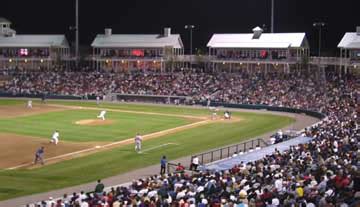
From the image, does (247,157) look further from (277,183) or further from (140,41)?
(140,41)

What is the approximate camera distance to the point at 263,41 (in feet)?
297

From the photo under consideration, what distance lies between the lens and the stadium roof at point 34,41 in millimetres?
106312

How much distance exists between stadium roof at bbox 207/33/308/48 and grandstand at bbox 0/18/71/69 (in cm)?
3081

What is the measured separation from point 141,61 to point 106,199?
265 ft

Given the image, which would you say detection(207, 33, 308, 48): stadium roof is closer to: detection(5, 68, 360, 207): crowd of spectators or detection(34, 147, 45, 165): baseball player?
detection(5, 68, 360, 207): crowd of spectators

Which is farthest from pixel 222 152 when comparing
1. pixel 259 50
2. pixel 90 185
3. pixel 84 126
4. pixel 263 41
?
pixel 263 41

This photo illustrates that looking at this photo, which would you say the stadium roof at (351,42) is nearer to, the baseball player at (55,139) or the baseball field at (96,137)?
the baseball field at (96,137)

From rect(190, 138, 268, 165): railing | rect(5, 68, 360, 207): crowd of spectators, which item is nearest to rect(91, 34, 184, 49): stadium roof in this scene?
rect(5, 68, 360, 207): crowd of spectators

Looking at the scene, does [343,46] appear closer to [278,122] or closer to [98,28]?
[278,122]

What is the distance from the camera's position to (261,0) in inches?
4360

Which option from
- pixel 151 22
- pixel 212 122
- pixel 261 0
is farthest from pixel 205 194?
pixel 151 22

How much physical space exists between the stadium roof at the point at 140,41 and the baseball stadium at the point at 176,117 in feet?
1.19

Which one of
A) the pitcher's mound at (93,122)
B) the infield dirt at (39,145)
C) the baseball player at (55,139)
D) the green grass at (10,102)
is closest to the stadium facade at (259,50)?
the green grass at (10,102)

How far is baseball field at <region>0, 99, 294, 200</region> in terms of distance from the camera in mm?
32062
